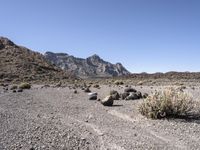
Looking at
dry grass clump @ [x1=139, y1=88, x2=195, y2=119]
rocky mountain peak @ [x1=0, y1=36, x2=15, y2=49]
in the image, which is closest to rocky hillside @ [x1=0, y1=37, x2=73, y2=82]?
rocky mountain peak @ [x1=0, y1=36, x2=15, y2=49]

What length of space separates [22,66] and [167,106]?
53.9m

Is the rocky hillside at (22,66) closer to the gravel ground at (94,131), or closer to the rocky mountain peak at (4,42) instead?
the rocky mountain peak at (4,42)

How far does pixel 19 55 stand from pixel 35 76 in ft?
41.7

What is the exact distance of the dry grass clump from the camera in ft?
36.7

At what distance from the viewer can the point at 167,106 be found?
11203 millimetres

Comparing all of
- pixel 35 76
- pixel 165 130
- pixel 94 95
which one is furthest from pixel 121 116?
pixel 35 76

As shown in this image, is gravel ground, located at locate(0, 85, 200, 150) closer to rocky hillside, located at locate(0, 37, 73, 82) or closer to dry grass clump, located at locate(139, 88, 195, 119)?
dry grass clump, located at locate(139, 88, 195, 119)

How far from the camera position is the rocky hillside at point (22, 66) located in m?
57.1

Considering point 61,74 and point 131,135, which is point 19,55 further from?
point 131,135

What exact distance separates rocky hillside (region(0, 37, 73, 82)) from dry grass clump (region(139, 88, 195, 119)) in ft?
139

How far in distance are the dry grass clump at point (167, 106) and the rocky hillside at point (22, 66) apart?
42.2 m

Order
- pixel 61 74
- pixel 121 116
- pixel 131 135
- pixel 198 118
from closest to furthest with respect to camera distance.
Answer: pixel 131 135 < pixel 198 118 < pixel 121 116 < pixel 61 74

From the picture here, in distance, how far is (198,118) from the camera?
11039 millimetres

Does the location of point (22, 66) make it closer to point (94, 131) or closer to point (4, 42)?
point (4, 42)
